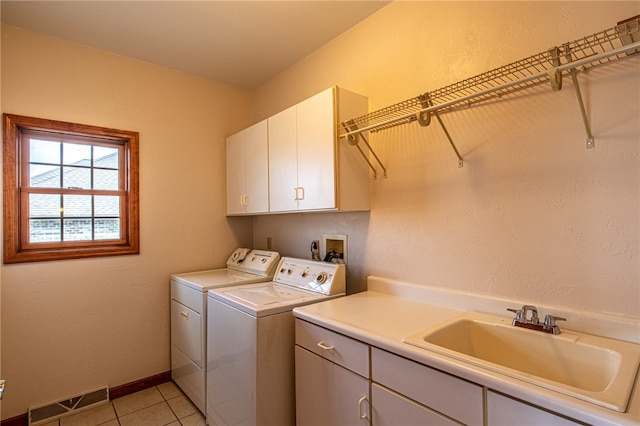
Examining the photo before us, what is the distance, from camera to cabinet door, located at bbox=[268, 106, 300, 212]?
2.19 metres

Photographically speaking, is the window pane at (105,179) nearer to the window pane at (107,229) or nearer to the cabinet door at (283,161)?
the window pane at (107,229)

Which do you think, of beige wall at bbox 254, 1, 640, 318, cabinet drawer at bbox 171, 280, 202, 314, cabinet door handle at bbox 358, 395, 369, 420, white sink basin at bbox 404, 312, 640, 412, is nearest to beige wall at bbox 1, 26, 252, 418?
cabinet drawer at bbox 171, 280, 202, 314

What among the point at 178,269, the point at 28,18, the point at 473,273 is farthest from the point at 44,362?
the point at 473,273

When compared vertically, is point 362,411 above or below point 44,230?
below

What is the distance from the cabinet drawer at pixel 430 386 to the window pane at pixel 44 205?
2.42m

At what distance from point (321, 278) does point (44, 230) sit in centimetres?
199

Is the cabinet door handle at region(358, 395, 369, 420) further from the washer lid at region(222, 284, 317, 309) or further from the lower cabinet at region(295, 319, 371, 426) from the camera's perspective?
the washer lid at region(222, 284, 317, 309)

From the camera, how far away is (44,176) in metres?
2.28

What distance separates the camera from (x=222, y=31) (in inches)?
87.7

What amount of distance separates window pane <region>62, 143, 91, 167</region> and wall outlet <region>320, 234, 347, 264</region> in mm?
1892

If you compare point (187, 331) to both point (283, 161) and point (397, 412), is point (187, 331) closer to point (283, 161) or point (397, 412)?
point (283, 161)

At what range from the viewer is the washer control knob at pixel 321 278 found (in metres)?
2.05

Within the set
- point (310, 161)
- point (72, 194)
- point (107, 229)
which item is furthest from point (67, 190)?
point (310, 161)

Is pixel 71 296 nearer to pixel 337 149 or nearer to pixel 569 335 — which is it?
pixel 337 149
